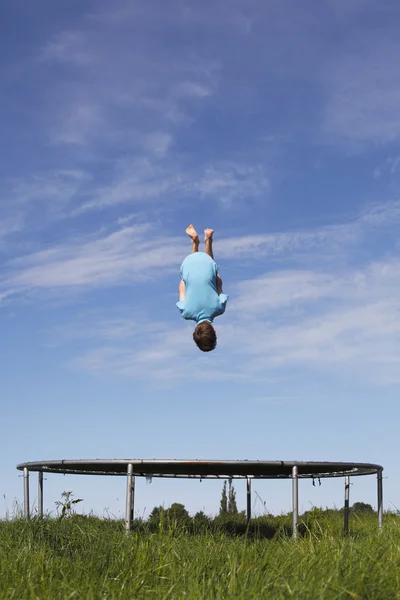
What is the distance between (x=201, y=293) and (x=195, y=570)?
3.76m

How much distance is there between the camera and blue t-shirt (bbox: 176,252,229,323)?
817 centimetres

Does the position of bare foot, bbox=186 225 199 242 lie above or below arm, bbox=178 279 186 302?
above

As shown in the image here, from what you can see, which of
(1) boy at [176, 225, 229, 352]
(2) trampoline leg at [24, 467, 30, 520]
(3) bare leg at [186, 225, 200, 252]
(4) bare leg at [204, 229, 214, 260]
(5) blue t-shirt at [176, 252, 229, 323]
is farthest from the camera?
(3) bare leg at [186, 225, 200, 252]

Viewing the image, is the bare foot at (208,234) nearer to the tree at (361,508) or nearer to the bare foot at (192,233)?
the bare foot at (192,233)

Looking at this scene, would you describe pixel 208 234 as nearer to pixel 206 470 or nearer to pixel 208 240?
pixel 208 240

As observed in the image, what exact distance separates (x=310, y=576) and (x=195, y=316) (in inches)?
173

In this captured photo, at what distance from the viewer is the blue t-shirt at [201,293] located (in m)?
8.17

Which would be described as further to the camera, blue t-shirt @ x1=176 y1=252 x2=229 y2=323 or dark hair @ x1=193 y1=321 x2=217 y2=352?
blue t-shirt @ x1=176 y1=252 x2=229 y2=323

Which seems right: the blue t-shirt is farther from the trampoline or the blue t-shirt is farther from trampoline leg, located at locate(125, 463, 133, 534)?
trampoline leg, located at locate(125, 463, 133, 534)

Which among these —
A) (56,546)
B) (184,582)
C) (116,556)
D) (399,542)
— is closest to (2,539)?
(56,546)

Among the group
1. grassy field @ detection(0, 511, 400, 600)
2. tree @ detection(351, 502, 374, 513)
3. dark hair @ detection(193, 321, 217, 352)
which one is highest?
dark hair @ detection(193, 321, 217, 352)

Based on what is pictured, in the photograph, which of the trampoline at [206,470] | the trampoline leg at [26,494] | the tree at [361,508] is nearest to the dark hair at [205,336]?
the trampoline at [206,470]

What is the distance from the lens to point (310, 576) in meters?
4.20

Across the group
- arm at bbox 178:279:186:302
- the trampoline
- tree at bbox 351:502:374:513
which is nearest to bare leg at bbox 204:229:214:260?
arm at bbox 178:279:186:302
